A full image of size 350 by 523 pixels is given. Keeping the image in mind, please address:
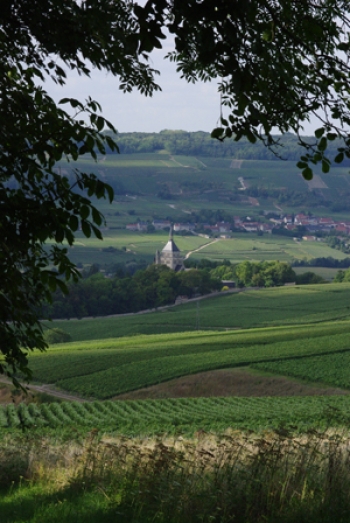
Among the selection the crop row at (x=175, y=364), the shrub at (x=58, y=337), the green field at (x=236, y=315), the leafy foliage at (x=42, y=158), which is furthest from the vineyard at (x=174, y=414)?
the shrub at (x=58, y=337)

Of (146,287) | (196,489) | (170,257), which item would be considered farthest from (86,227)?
(170,257)

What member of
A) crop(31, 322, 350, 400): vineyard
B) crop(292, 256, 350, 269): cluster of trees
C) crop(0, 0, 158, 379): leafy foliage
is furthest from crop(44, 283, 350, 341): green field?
crop(0, 0, 158, 379): leafy foliage

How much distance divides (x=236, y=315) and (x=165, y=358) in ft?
114

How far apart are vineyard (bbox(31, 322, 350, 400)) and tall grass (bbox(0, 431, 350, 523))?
112 feet

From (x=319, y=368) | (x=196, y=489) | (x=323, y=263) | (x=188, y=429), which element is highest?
(x=196, y=489)

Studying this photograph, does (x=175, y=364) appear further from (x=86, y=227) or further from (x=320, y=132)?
(x=320, y=132)

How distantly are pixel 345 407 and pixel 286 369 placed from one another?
1514cm

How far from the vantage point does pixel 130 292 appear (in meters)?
97.2

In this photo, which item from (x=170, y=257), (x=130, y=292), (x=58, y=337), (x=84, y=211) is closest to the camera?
(x=84, y=211)

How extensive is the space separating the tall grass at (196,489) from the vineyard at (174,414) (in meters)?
16.5

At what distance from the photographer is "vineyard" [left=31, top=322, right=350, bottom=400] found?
1672 inches

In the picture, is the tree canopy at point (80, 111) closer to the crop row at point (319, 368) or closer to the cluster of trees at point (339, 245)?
the crop row at point (319, 368)

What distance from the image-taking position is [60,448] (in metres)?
8.35

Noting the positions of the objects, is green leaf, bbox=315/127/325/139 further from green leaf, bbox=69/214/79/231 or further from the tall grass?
the tall grass
